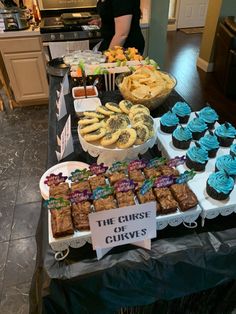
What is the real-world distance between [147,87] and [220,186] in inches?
26.8

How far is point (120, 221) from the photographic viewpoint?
70 centimetres

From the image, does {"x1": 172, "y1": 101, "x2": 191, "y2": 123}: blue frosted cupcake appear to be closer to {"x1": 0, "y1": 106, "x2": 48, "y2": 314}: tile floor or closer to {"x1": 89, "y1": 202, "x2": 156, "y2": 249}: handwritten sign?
{"x1": 89, "y1": 202, "x2": 156, "y2": 249}: handwritten sign

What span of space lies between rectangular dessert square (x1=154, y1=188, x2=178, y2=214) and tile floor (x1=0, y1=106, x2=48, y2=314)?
1.10 metres

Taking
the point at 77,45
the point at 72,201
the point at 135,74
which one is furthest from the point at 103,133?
the point at 77,45

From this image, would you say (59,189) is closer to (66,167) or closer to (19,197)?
(66,167)

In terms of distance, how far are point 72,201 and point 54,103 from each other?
872 millimetres

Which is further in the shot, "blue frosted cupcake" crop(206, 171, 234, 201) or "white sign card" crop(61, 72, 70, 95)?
"white sign card" crop(61, 72, 70, 95)

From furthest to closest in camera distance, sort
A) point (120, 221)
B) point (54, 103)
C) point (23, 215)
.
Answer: point (23, 215), point (54, 103), point (120, 221)

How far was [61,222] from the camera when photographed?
2.35 feet

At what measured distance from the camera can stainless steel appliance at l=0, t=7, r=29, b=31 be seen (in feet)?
8.07

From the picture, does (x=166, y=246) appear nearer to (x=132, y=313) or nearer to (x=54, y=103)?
(x=132, y=313)

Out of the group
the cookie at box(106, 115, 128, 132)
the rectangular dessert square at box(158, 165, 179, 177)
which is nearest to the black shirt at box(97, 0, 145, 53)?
the cookie at box(106, 115, 128, 132)

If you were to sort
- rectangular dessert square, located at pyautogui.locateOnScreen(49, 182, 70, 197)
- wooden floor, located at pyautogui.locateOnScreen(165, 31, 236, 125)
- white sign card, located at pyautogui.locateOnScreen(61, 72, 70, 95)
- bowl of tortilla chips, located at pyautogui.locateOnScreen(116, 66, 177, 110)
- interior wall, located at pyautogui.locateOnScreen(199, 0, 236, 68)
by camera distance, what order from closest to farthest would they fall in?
1. rectangular dessert square, located at pyautogui.locateOnScreen(49, 182, 70, 197)
2. bowl of tortilla chips, located at pyautogui.locateOnScreen(116, 66, 177, 110)
3. white sign card, located at pyautogui.locateOnScreen(61, 72, 70, 95)
4. wooden floor, located at pyautogui.locateOnScreen(165, 31, 236, 125)
5. interior wall, located at pyautogui.locateOnScreen(199, 0, 236, 68)

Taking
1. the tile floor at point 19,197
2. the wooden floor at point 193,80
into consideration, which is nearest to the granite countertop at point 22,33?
the tile floor at point 19,197
